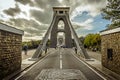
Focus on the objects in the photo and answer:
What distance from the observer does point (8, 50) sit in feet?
42.7

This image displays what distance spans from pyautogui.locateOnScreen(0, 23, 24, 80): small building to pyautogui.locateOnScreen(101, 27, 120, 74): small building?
25.1 ft

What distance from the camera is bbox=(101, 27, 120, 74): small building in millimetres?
13516

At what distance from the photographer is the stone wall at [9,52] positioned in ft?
38.5

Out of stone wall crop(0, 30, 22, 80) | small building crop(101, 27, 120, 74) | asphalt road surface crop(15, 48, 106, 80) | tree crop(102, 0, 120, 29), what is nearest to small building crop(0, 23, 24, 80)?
stone wall crop(0, 30, 22, 80)

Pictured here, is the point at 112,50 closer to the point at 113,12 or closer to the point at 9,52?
the point at 9,52

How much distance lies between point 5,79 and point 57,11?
95.2m

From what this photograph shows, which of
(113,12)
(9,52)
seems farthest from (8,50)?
(113,12)

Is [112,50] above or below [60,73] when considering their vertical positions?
above

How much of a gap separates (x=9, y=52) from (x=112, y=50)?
26.2 ft

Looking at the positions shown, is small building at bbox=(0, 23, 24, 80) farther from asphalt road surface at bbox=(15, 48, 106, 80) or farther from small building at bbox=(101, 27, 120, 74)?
small building at bbox=(101, 27, 120, 74)

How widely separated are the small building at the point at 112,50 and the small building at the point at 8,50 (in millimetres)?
7657

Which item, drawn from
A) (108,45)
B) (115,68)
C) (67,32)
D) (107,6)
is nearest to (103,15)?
(107,6)

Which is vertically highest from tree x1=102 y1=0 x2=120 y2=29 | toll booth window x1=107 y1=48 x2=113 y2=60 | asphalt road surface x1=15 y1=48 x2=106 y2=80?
tree x1=102 y1=0 x2=120 y2=29

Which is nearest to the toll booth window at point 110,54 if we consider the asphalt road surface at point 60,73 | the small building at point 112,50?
the small building at point 112,50
